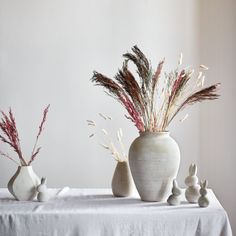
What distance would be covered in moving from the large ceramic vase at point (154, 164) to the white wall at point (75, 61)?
30.2 inches

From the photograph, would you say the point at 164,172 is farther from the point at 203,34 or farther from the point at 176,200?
the point at 203,34

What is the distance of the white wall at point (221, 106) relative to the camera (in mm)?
2594

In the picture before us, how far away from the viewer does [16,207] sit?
71.2 inches

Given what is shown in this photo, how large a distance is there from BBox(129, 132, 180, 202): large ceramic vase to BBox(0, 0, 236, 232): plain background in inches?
30.1

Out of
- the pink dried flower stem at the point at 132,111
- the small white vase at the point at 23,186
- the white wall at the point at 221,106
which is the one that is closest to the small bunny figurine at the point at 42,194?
the small white vase at the point at 23,186

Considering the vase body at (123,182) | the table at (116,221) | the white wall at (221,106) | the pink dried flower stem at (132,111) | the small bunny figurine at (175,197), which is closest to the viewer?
the table at (116,221)

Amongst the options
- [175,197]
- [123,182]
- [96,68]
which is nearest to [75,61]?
[96,68]

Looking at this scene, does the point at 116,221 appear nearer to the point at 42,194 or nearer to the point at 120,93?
the point at 42,194

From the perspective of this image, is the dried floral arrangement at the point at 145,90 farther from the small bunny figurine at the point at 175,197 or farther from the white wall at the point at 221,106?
the white wall at the point at 221,106

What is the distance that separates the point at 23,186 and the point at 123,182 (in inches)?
16.7

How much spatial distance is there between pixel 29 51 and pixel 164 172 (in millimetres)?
1232

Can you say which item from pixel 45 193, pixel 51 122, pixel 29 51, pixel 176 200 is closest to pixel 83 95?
pixel 51 122

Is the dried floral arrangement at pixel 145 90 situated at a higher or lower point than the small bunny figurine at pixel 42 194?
higher

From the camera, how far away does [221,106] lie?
2604 millimetres
